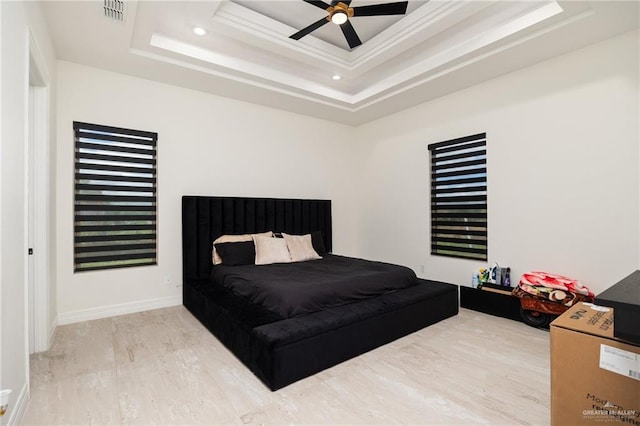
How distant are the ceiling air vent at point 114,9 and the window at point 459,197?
3.92 metres

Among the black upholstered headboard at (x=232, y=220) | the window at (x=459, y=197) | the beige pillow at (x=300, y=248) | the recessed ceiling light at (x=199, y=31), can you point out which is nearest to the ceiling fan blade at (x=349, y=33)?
the recessed ceiling light at (x=199, y=31)

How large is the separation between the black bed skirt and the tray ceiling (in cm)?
258

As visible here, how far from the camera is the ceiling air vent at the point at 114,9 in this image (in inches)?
98.8

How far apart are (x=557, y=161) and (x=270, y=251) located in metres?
3.46

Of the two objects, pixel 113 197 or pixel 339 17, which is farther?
pixel 113 197

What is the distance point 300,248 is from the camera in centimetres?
434

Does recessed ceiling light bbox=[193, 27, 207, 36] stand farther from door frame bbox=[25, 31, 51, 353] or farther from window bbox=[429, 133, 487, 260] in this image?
window bbox=[429, 133, 487, 260]

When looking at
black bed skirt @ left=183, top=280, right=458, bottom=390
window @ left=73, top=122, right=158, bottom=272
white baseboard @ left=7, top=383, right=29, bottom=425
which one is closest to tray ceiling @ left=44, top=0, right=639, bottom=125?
window @ left=73, top=122, right=158, bottom=272

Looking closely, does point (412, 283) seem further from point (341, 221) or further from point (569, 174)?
point (341, 221)

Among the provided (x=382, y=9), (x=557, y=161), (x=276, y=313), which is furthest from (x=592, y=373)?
(x=382, y=9)

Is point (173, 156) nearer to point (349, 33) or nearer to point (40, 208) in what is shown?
point (40, 208)

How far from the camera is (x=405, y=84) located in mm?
4141

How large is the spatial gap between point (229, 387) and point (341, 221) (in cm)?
390

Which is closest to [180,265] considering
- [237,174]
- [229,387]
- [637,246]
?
[237,174]
